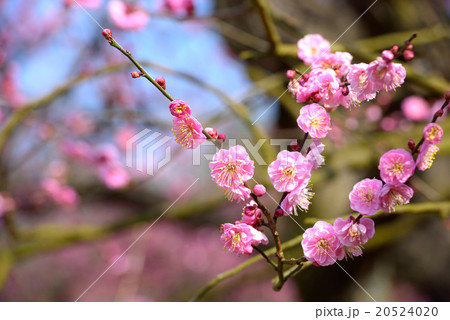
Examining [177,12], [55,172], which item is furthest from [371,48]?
[55,172]

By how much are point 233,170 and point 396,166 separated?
235 mm

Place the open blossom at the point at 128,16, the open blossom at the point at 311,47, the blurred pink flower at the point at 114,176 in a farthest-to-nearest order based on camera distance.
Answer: the blurred pink flower at the point at 114,176 < the open blossom at the point at 128,16 < the open blossom at the point at 311,47

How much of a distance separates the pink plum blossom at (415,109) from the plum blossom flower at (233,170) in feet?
6.31

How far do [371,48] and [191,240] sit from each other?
4.48 metres

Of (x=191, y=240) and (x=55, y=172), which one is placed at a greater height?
(x=191, y=240)

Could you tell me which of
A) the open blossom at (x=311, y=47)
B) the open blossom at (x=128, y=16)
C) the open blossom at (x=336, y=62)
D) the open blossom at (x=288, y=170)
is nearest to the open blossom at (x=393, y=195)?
the open blossom at (x=288, y=170)

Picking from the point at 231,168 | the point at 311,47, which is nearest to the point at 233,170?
the point at 231,168

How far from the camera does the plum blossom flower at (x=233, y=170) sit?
62 cm

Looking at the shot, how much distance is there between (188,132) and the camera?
67 cm

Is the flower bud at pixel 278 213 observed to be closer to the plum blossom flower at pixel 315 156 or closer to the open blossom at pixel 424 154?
the plum blossom flower at pixel 315 156

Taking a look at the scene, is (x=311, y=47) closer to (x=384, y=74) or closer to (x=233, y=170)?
(x=384, y=74)

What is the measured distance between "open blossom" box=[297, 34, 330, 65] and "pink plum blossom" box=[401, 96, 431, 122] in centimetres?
163
